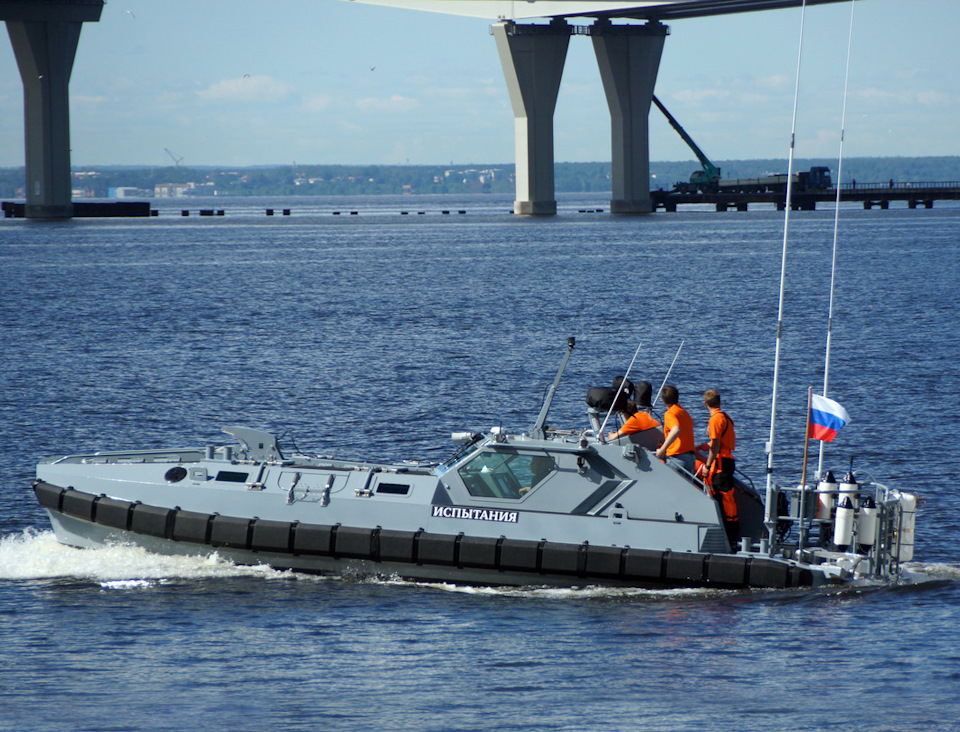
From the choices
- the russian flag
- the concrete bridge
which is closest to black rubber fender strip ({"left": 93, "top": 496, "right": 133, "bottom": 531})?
the russian flag

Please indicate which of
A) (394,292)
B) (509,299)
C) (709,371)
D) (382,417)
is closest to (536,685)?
(382,417)

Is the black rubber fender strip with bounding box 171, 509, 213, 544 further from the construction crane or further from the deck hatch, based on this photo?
the construction crane

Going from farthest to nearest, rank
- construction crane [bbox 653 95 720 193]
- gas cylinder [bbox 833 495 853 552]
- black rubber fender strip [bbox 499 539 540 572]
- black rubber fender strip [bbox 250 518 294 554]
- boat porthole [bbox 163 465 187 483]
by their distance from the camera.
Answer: construction crane [bbox 653 95 720 193] → boat porthole [bbox 163 465 187 483] → black rubber fender strip [bbox 250 518 294 554] → black rubber fender strip [bbox 499 539 540 572] → gas cylinder [bbox 833 495 853 552]

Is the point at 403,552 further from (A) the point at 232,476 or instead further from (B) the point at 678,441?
(B) the point at 678,441

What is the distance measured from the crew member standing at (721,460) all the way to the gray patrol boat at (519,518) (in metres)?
0.23

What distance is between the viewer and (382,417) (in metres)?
28.4

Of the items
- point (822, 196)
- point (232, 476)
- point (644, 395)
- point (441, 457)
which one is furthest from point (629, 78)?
point (232, 476)

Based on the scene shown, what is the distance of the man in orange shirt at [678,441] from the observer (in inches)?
595

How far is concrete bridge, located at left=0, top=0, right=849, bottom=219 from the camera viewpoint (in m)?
113

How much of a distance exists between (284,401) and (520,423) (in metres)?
6.03

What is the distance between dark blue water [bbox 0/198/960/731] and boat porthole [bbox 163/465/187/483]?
0.93 m

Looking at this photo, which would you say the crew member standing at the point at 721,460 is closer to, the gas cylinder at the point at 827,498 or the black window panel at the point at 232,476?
the gas cylinder at the point at 827,498

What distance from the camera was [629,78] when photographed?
125m

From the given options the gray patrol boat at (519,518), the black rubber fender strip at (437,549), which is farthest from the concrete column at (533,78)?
the black rubber fender strip at (437,549)
